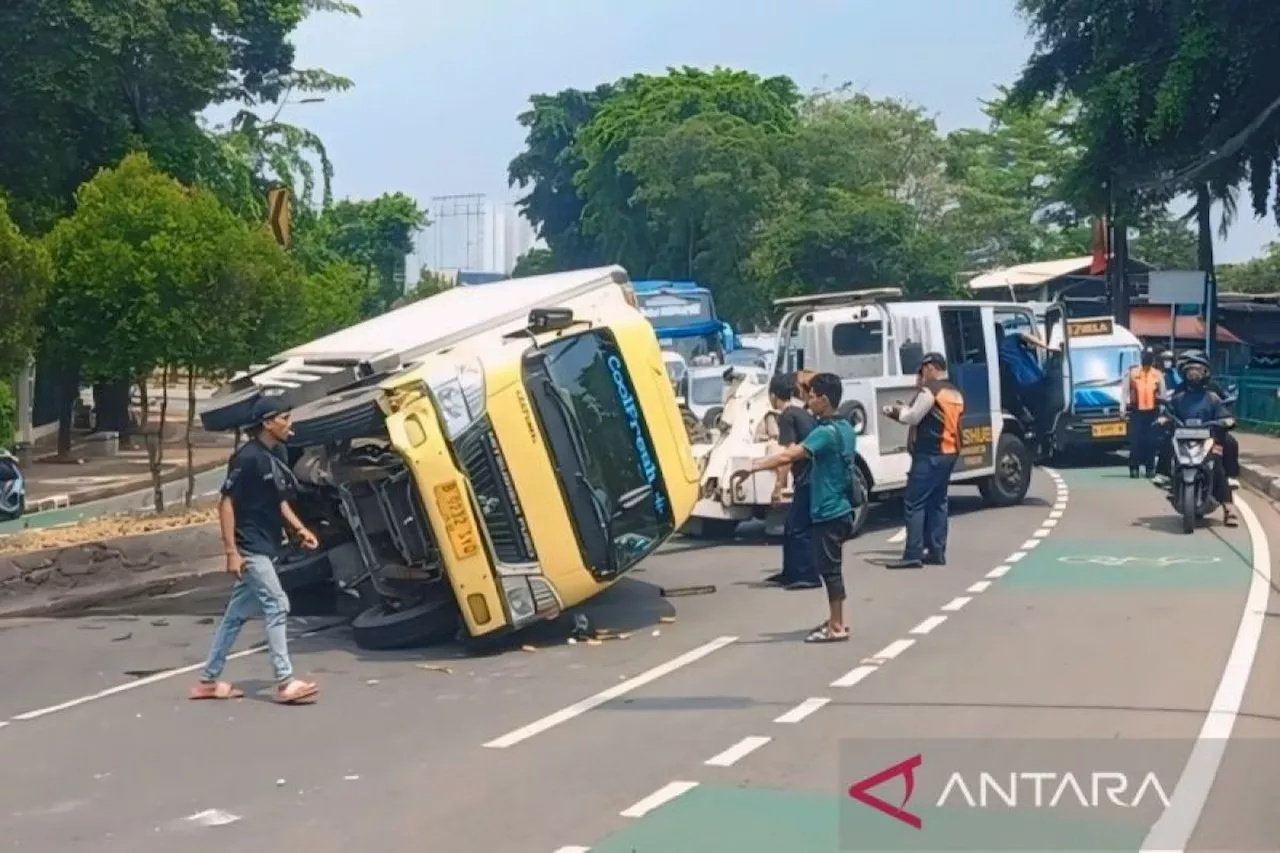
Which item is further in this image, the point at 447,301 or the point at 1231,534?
the point at 1231,534

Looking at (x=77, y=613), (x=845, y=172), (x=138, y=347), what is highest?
(x=845, y=172)

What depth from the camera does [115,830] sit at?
23.8ft

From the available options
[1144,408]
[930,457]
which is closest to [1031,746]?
[930,457]

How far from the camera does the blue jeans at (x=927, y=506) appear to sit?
15.1 metres

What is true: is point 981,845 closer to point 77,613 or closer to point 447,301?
point 447,301

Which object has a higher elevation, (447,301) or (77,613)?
(447,301)

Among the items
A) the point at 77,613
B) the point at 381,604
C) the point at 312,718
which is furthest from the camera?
the point at 77,613

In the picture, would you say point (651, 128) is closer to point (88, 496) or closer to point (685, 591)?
point (88, 496)

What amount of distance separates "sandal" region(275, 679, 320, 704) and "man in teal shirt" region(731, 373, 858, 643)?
340cm

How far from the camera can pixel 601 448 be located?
12062 millimetres

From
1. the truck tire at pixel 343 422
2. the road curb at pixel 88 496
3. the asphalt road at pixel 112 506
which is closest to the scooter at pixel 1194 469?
the truck tire at pixel 343 422

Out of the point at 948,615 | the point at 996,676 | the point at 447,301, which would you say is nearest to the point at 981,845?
the point at 996,676

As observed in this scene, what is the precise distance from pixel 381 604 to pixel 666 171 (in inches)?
1982

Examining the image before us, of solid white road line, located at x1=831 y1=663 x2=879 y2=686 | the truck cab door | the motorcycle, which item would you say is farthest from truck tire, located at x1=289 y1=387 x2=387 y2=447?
the motorcycle
